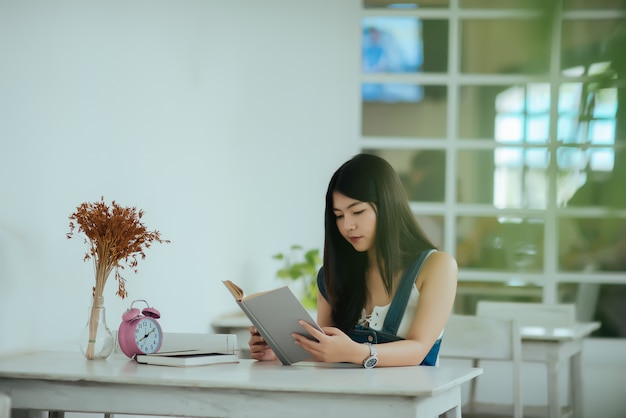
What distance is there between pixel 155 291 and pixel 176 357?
140cm

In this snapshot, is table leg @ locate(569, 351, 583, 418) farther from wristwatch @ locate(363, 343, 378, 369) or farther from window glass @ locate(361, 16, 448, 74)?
wristwatch @ locate(363, 343, 378, 369)

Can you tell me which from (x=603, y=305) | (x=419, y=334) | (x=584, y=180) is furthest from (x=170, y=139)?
(x=584, y=180)

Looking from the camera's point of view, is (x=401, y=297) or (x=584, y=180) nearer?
(x=584, y=180)

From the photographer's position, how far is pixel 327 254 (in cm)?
239

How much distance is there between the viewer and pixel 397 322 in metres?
2.21

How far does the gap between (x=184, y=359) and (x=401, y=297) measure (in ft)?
1.92

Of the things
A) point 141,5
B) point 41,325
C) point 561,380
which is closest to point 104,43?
point 141,5

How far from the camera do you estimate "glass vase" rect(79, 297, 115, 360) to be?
2117 millimetres

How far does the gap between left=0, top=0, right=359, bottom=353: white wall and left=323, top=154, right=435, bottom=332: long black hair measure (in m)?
0.85

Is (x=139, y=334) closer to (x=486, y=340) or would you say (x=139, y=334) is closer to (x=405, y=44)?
(x=486, y=340)

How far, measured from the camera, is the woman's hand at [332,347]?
193cm

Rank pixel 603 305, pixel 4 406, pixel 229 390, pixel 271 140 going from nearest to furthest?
1. pixel 4 406
2. pixel 229 390
3. pixel 271 140
4. pixel 603 305

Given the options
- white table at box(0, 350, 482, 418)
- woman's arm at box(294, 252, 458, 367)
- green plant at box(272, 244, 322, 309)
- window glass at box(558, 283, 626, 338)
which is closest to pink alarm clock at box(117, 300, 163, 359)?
white table at box(0, 350, 482, 418)

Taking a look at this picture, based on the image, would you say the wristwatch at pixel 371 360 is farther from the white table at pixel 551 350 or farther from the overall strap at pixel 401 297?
the white table at pixel 551 350
